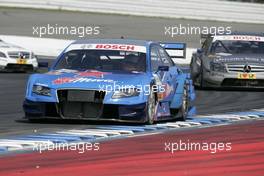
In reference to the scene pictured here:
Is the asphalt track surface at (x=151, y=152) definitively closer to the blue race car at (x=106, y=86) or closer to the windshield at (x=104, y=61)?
the blue race car at (x=106, y=86)

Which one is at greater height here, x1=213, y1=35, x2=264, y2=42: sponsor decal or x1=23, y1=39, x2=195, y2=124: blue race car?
x1=23, y1=39, x2=195, y2=124: blue race car

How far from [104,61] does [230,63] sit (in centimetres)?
729

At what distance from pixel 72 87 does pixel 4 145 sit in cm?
211

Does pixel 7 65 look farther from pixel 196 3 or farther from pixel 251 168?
pixel 196 3

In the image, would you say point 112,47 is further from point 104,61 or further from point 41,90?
point 41,90

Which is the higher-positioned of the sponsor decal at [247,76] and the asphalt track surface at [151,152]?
the asphalt track surface at [151,152]

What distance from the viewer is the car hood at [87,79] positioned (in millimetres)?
11297

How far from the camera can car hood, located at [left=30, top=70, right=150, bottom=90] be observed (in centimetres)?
1130

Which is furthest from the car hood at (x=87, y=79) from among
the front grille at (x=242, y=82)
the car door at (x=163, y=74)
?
the front grille at (x=242, y=82)

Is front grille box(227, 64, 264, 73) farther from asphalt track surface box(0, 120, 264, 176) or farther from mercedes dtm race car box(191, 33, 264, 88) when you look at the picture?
asphalt track surface box(0, 120, 264, 176)

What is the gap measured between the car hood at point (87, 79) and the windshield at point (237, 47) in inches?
318

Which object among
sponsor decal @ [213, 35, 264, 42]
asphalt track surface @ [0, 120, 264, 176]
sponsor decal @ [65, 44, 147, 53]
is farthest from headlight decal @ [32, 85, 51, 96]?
sponsor decal @ [213, 35, 264, 42]

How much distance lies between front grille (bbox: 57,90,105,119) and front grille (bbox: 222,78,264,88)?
8.17 metres

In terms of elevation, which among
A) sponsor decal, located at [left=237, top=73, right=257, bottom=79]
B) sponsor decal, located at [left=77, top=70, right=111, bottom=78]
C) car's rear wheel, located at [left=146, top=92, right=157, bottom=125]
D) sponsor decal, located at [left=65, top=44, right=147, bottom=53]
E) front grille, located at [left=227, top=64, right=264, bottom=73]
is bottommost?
sponsor decal, located at [left=237, top=73, right=257, bottom=79]
